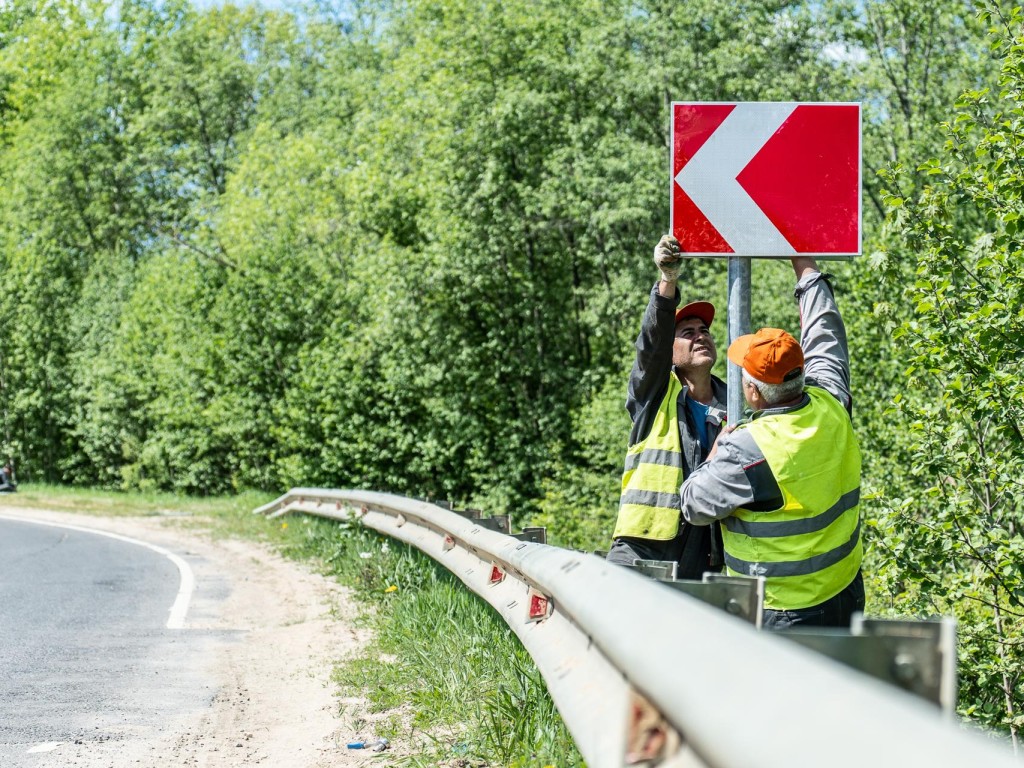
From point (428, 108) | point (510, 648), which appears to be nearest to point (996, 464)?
point (510, 648)

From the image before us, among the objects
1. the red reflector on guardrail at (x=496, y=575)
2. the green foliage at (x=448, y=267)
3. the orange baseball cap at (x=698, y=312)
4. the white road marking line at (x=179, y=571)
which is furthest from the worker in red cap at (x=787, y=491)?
the white road marking line at (x=179, y=571)

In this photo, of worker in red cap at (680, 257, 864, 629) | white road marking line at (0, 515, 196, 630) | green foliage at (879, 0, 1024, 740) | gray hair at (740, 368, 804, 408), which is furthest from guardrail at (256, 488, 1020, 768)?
white road marking line at (0, 515, 196, 630)

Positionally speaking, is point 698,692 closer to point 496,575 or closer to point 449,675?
point 449,675

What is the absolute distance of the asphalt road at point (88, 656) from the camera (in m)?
5.57

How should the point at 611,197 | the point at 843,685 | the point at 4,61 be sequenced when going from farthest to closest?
the point at 4,61, the point at 611,197, the point at 843,685

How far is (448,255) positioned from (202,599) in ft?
64.0

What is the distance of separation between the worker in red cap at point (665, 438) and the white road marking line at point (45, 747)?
2.36m

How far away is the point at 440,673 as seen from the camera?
5.93 meters

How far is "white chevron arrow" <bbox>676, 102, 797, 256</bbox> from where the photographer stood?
15.8 feet

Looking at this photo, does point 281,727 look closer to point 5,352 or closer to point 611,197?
point 611,197

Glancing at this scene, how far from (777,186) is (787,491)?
139 cm

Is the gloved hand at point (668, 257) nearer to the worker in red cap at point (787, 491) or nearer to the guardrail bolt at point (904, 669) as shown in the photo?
the worker in red cap at point (787, 491)

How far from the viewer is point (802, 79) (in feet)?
79.4

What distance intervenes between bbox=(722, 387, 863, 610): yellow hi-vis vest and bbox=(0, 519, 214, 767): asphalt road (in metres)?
2.84
